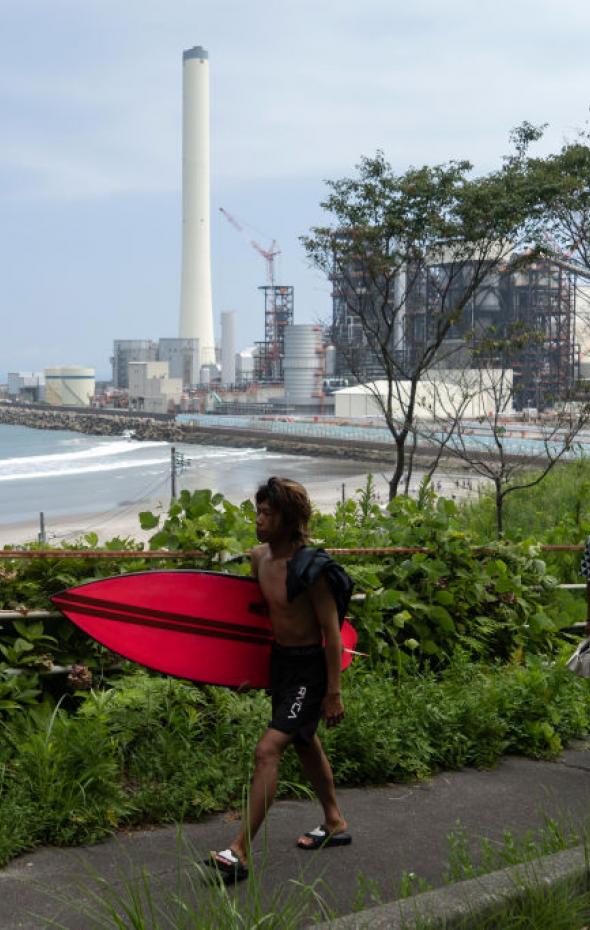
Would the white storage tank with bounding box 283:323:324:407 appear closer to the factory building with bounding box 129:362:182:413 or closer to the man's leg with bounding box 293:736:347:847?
the factory building with bounding box 129:362:182:413

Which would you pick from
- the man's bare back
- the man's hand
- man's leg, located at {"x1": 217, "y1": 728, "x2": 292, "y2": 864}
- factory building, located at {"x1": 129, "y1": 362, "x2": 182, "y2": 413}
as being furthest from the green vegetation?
factory building, located at {"x1": 129, "y1": 362, "x2": 182, "y2": 413}

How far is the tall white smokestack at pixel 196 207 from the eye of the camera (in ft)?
558

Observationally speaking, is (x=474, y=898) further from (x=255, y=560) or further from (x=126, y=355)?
(x=126, y=355)

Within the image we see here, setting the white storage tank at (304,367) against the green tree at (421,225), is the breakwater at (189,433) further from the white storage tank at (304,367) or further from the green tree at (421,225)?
the green tree at (421,225)

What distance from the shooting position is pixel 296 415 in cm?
10919

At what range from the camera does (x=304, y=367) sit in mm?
117375

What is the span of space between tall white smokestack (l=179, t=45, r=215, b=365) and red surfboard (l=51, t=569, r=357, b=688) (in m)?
165

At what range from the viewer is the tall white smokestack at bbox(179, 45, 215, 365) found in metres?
170

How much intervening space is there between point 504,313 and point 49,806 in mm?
86900

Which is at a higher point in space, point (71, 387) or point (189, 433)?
point (71, 387)

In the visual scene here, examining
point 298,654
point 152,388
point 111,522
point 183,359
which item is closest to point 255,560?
point 298,654

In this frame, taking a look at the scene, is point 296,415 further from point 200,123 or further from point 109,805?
point 109,805

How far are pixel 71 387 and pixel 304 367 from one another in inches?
1748

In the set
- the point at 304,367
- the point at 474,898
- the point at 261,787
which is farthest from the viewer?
the point at 304,367
